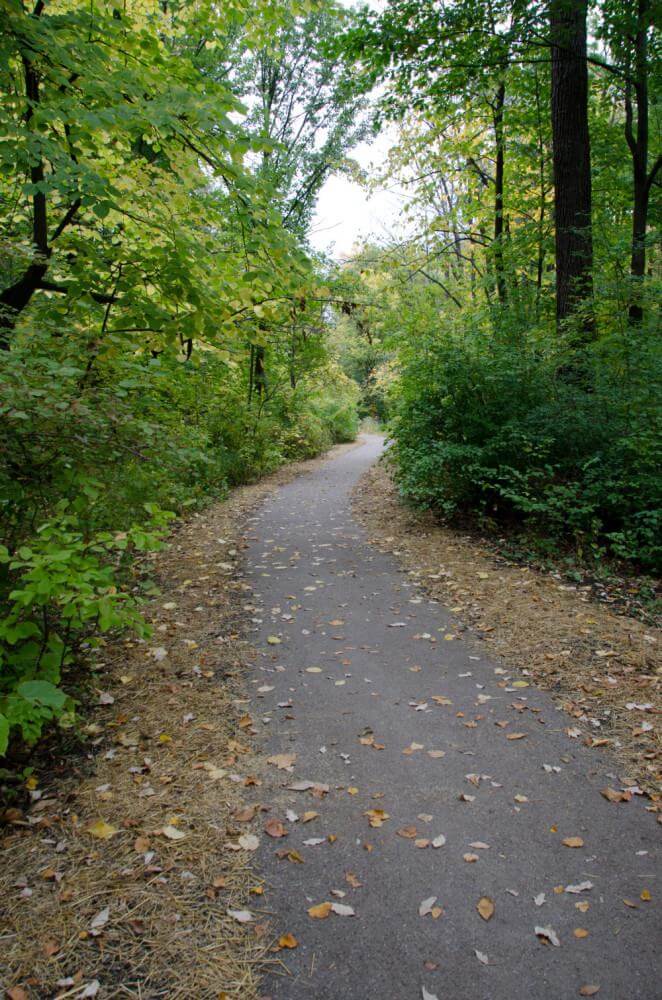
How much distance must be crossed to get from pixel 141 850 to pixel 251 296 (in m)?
3.65

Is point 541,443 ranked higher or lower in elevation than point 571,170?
lower

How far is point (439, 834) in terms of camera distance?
2701 millimetres

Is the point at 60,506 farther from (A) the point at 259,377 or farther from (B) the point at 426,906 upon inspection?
(A) the point at 259,377

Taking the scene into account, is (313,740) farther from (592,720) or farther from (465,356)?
(465,356)

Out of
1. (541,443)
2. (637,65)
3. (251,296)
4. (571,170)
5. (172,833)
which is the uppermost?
(637,65)

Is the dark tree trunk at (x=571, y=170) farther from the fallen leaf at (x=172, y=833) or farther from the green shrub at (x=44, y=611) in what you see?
the fallen leaf at (x=172, y=833)

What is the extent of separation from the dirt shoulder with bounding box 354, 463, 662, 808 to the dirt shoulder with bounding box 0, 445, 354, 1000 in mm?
2161

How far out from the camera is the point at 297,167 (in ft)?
58.8

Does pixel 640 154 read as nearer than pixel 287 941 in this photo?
No

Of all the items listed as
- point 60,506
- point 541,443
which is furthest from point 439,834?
point 541,443

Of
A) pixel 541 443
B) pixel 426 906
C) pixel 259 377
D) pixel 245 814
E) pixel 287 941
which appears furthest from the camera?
pixel 259 377

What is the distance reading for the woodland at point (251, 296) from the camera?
3064 mm

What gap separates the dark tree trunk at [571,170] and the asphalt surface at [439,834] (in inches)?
234

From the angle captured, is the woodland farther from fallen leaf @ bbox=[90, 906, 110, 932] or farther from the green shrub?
fallen leaf @ bbox=[90, 906, 110, 932]
